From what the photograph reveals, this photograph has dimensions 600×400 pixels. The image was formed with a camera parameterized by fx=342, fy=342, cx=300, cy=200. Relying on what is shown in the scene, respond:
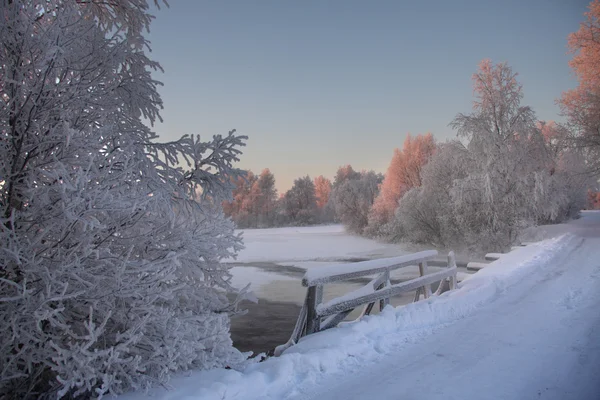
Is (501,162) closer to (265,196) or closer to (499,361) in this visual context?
(499,361)

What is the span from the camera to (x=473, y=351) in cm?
421

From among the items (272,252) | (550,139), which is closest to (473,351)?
(272,252)

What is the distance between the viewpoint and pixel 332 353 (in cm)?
397

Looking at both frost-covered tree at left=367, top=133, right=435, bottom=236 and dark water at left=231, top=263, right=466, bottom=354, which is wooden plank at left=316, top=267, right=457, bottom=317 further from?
frost-covered tree at left=367, top=133, right=435, bottom=236

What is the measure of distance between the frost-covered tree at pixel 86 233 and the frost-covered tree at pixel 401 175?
30.4m

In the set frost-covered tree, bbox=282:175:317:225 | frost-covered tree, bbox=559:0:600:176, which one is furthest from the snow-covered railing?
frost-covered tree, bbox=282:175:317:225

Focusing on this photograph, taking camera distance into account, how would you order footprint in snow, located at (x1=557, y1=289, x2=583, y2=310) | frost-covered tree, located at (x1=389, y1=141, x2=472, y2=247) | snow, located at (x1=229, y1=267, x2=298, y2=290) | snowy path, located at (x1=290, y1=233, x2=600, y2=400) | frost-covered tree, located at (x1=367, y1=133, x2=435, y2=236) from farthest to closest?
1. frost-covered tree, located at (x1=367, y1=133, x2=435, y2=236)
2. frost-covered tree, located at (x1=389, y1=141, x2=472, y2=247)
3. snow, located at (x1=229, y1=267, x2=298, y2=290)
4. footprint in snow, located at (x1=557, y1=289, x2=583, y2=310)
5. snowy path, located at (x1=290, y1=233, x2=600, y2=400)

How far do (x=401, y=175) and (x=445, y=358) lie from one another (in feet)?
106

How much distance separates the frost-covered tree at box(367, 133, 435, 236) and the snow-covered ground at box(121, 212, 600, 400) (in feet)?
89.3

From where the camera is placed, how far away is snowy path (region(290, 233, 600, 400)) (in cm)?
325

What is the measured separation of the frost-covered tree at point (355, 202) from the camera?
4051cm

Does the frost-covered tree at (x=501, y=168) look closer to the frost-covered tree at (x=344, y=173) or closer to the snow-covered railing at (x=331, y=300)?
the snow-covered railing at (x=331, y=300)

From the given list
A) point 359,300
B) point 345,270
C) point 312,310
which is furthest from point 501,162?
point 312,310

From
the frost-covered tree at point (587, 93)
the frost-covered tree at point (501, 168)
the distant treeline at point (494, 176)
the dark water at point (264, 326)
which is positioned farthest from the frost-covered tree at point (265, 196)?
the dark water at point (264, 326)
